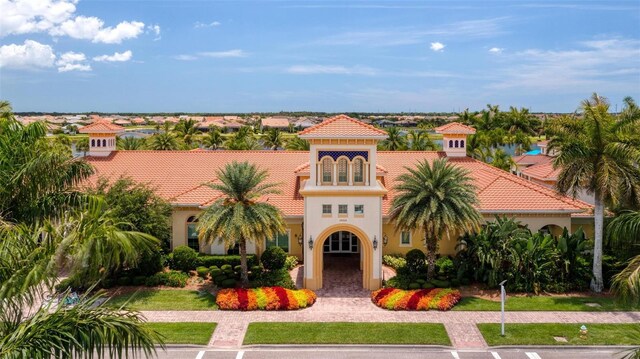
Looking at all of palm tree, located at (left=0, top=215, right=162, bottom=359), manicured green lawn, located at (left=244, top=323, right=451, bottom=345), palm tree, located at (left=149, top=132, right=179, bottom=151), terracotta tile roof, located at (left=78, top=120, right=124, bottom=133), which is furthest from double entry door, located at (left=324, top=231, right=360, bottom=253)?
palm tree, located at (left=149, top=132, right=179, bottom=151)

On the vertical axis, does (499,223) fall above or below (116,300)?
above

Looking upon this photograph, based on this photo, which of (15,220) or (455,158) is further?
(455,158)

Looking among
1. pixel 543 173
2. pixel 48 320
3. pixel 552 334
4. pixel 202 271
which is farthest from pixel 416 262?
pixel 543 173

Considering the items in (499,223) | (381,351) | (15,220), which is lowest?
(381,351)

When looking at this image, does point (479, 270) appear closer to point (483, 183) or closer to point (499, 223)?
point (499, 223)

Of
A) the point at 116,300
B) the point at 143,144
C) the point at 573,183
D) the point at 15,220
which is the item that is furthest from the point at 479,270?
the point at 143,144

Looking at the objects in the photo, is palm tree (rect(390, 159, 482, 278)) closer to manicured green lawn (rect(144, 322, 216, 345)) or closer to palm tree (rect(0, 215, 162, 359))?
manicured green lawn (rect(144, 322, 216, 345))

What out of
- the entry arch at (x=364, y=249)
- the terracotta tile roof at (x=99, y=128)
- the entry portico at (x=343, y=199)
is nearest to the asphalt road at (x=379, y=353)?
the entry arch at (x=364, y=249)

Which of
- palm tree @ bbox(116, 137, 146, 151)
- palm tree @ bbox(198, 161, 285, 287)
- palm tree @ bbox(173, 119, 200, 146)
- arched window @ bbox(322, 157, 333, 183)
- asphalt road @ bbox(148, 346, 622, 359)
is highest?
palm tree @ bbox(173, 119, 200, 146)
